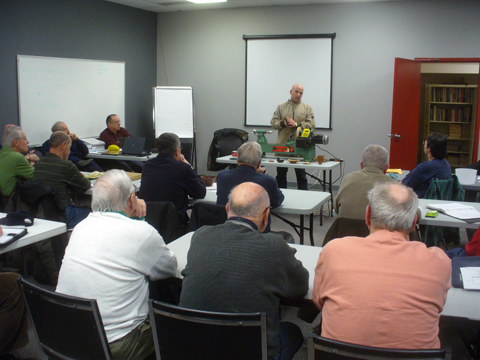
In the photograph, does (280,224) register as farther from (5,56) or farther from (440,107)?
(440,107)

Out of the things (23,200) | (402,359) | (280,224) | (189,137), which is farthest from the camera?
(189,137)

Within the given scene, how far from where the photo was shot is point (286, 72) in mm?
7152

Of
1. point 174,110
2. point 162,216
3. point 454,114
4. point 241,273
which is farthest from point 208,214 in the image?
point 454,114

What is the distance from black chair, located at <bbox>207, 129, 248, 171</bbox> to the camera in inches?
283

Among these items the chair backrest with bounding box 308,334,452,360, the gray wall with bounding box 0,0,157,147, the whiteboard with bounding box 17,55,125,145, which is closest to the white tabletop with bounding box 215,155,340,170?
the whiteboard with bounding box 17,55,125,145

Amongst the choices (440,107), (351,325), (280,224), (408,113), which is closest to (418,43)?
(408,113)

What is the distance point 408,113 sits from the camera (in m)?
6.37

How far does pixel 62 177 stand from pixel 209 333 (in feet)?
8.34

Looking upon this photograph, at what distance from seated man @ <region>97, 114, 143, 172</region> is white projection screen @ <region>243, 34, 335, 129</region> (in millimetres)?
2137

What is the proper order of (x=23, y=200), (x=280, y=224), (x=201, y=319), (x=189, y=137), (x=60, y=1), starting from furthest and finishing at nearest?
(x=189, y=137) → (x=60, y=1) → (x=280, y=224) → (x=23, y=200) → (x=201, y=319)

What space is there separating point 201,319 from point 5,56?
5333 mm

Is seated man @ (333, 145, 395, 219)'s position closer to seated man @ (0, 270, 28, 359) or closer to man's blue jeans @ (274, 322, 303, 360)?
man's blue jeans @ (274, 322, 303, 360)

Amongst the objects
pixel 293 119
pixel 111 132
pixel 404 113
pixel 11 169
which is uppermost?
pixel 404 113

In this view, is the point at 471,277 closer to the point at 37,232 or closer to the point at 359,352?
the point at 359,352
